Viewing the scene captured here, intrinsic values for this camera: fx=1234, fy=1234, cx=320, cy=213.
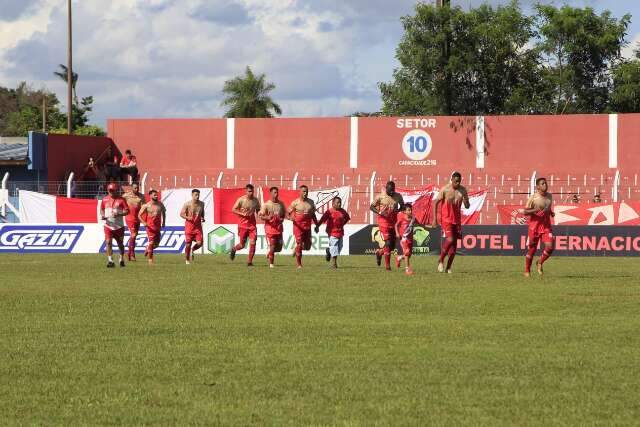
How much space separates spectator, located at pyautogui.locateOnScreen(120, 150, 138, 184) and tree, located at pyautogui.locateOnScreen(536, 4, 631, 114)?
21179 millimetres

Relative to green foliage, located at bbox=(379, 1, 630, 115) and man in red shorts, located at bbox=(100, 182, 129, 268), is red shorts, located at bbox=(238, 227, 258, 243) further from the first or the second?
green foliage, located at bbox=(379, 1, 630, 115)

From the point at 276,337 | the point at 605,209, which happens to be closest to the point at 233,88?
the point at 605,209

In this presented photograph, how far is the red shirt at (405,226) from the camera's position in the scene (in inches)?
1059

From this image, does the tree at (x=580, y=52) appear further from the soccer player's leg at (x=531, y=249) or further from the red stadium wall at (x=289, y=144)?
the soccer player's leg at (x=531, y=249)

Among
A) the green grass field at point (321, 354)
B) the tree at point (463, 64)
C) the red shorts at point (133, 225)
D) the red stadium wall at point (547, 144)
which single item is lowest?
the green grass field at point (321, 354)

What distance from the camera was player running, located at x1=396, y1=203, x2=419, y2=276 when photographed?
25875 mm

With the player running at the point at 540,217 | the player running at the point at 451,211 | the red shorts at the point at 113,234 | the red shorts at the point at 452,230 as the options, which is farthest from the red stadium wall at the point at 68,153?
the player running at the point at 540,217

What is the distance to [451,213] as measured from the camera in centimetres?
2409

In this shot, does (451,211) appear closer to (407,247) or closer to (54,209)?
(407,247)

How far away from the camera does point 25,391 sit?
9578 millimetres

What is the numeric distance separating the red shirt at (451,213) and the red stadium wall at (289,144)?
27794 mm

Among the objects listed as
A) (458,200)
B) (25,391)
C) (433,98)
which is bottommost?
(25,391)

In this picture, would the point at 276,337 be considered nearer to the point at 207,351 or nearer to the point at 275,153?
the point at 207,351

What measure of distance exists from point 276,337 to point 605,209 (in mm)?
27112
